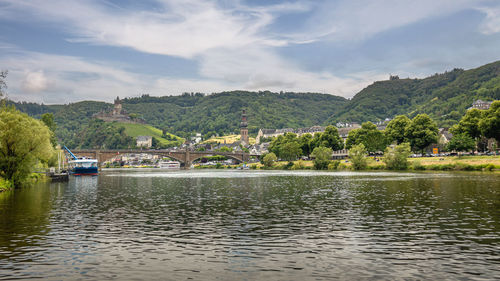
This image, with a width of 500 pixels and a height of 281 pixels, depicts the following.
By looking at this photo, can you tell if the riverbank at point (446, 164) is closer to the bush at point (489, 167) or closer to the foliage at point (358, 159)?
the bush at point (489, 167)

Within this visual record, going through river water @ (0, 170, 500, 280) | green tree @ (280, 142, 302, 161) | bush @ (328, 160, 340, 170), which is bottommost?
river water @ (0, 170, 500, 280)

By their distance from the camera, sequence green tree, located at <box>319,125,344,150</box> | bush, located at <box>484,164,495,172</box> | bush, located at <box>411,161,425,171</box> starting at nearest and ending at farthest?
bush, located at <box>484,164,495,172</box> < bush, located at <box>411,161,425,171</box> < green tree, located at <box>319,125,344,150</box>

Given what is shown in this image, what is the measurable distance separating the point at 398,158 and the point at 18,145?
90.5m

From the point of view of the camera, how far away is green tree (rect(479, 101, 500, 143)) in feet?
323

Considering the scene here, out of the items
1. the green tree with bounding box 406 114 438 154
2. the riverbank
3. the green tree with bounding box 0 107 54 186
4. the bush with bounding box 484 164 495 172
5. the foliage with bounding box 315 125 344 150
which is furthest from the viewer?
the foliage with bounding box 315 125 344 150

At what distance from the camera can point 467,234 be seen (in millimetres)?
22297

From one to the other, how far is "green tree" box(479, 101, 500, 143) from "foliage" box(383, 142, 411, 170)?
62.1 feet

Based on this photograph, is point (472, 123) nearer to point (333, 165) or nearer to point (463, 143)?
point (463, 143)

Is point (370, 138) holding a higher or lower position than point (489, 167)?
higher

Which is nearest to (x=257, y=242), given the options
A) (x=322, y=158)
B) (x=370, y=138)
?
(x=322, y=158)

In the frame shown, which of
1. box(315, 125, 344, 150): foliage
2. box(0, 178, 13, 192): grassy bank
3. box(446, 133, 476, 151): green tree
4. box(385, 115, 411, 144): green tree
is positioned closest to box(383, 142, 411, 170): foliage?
box(446, 133, 476, 151): green tree

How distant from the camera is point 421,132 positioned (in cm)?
12775

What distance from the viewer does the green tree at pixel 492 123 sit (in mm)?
98438

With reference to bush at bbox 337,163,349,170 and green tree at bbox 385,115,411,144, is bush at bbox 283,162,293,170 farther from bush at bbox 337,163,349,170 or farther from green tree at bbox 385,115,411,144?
green tree at bbox 385,115,411,144
